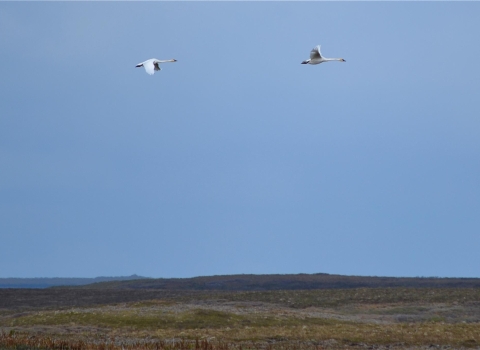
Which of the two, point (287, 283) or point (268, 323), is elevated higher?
point (287, 283)

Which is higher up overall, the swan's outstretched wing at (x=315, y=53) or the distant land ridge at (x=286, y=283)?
the swan's outstretched wing at (x=315, y=53)

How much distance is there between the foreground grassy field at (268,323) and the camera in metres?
27.9

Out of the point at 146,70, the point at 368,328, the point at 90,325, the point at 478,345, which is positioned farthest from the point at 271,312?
the point at 146,70

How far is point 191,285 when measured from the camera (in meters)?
87.2

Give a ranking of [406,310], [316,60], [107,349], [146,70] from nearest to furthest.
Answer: [107,349]
[146,70]
[316,60]
[406,310]

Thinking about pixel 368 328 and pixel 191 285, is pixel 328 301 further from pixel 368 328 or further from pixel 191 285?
pixel 191 285

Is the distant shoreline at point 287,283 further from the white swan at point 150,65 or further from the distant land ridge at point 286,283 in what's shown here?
the white swan at point 150,65

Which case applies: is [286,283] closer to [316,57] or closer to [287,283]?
[287,283]

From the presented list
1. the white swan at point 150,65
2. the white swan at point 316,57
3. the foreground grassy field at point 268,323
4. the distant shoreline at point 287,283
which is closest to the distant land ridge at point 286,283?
the distant shoreline at point 287,283

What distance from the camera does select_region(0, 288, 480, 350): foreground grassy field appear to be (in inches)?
1098

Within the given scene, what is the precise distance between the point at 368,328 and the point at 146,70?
15193mm

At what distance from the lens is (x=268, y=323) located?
35750 mm

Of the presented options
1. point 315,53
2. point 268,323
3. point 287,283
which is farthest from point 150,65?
point 287,283

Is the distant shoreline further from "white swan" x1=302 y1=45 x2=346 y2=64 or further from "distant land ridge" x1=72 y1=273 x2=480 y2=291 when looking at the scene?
"white swan" x1=302 y1=45 x2=346 y2=64
